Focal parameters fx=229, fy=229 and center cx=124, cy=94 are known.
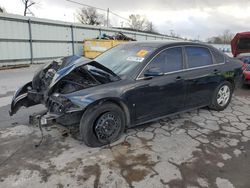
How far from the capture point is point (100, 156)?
3.23 metres

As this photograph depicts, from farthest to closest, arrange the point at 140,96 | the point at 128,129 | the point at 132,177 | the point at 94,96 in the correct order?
the point at 128,129 < the point at 140,96 < the point at 94,96 < the point at 132,177

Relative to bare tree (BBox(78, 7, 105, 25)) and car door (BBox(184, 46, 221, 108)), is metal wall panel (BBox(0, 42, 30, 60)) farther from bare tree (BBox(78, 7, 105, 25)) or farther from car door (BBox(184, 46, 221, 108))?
bare tree (BBox(78, 7, 105, 25))

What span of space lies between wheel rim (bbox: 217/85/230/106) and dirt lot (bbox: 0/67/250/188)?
754 mm

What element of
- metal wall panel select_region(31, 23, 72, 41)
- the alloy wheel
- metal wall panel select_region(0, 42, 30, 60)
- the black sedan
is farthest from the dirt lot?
metal wall panel select_region(31, 23, 72, 41)

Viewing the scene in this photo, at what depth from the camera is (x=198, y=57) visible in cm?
A: 456

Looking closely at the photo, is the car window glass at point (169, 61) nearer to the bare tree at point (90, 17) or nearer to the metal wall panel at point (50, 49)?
the metal wall panel at point (50, 49)

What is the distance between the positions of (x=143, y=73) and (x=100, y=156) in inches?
56.6

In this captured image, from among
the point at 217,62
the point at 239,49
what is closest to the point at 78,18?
the point at 239,49

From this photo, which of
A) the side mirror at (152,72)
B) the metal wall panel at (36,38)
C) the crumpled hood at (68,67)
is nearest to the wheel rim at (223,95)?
the side mirror at (152,72)

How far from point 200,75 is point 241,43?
24.3 ft

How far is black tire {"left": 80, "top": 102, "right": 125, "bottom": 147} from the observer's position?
327cm

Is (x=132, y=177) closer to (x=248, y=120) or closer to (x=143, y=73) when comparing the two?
(x=143, y=73)

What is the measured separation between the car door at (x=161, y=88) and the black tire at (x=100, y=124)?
0.33 metres

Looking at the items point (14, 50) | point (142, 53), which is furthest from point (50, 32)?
point (142, 53)
